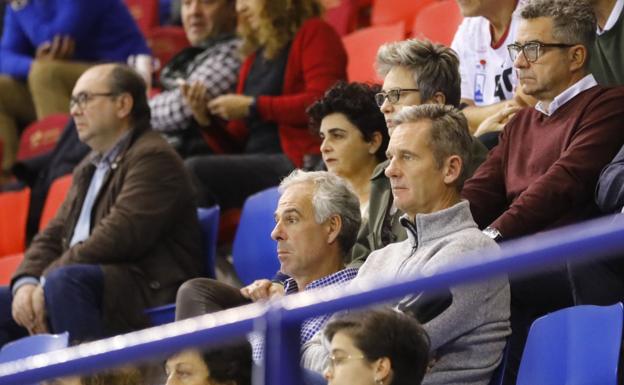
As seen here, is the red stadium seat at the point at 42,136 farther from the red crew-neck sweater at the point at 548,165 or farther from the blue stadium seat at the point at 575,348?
the blue stadium seat at the point at 575,348

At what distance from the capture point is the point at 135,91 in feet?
18.6

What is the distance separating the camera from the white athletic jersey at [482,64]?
4969mm

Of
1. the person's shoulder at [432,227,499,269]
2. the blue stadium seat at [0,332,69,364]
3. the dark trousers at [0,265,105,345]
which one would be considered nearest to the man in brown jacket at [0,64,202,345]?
the dark trousers at [0,265,105,345]

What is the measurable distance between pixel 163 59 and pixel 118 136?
2532 mm

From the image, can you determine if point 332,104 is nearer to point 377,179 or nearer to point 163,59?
point 377,179

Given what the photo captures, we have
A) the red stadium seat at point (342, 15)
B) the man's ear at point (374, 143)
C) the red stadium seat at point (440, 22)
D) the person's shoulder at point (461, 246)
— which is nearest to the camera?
the person's shoulder at point (461, 246)

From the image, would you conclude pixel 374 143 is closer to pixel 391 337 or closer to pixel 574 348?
pixel 574 348

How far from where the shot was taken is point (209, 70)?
6441 millimetres

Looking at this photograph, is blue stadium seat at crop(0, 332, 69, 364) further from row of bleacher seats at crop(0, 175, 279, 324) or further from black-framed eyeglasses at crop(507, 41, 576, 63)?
black-framed eyeglasses at crop(507, 41, 576, 63)

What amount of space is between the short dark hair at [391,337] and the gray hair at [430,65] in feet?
5.40

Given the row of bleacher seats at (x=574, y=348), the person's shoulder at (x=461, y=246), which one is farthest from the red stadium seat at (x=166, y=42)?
the row of bleacher seats at (x=574, y=348)

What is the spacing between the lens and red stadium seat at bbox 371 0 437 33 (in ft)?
23.5

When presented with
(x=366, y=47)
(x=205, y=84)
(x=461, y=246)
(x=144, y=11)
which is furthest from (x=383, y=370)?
(x=144, y=11)

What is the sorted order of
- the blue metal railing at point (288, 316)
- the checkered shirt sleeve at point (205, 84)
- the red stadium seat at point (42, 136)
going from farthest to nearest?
the red stadium seat at point (42, 136) < the checkered shirt sleeve at point (205, 84) < the blue metal railing at point (288, 316)
